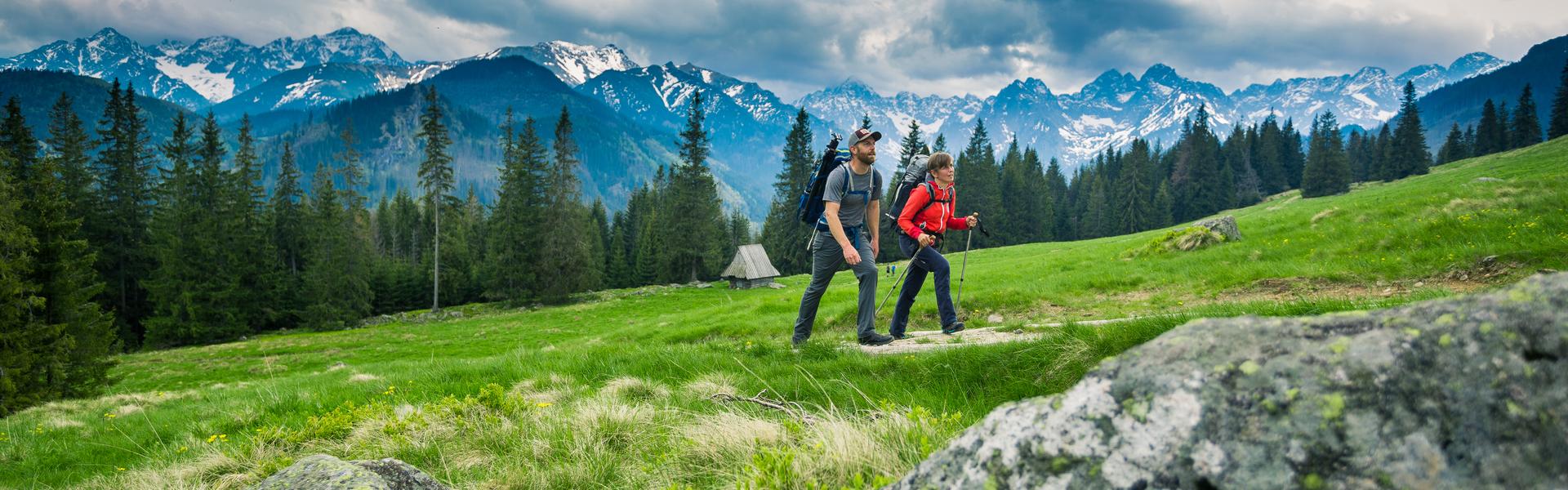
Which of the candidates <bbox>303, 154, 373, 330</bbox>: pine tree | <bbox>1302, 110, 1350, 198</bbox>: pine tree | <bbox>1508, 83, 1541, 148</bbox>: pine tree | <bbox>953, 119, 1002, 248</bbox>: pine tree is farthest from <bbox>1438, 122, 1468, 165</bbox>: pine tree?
<bbox>303, 154, 373, 330</bbox>: pine tree

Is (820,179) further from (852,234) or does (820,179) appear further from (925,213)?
(925,213)

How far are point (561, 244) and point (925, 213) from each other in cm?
4556

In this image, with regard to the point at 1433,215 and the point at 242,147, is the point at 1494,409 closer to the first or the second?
the point at 1433,215

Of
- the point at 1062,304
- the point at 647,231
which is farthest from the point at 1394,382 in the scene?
the point at 647,231

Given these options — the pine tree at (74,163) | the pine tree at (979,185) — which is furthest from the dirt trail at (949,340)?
the pine tree at (979,185)

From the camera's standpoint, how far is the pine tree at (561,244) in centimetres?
4881

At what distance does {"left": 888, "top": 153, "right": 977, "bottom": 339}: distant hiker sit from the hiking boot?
520 mm

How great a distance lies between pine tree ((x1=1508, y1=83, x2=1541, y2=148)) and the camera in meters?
78.5

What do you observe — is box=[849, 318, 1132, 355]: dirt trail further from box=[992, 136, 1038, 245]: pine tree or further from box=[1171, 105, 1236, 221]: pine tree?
box=[1171, 105, 1236, 221]: pine tree

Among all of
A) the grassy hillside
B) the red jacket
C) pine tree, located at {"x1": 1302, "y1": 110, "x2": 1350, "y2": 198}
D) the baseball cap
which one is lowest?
the grassy hillside

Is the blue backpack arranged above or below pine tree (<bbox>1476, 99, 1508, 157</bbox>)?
below

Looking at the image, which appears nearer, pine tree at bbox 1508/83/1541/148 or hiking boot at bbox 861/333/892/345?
hiking boot at bbox 861/333/892/345

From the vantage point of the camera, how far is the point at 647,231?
250 ft

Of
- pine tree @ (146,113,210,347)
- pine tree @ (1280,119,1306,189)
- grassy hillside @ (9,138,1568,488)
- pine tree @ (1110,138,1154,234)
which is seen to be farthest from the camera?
pine tree @ (1280,119,1306,189)
